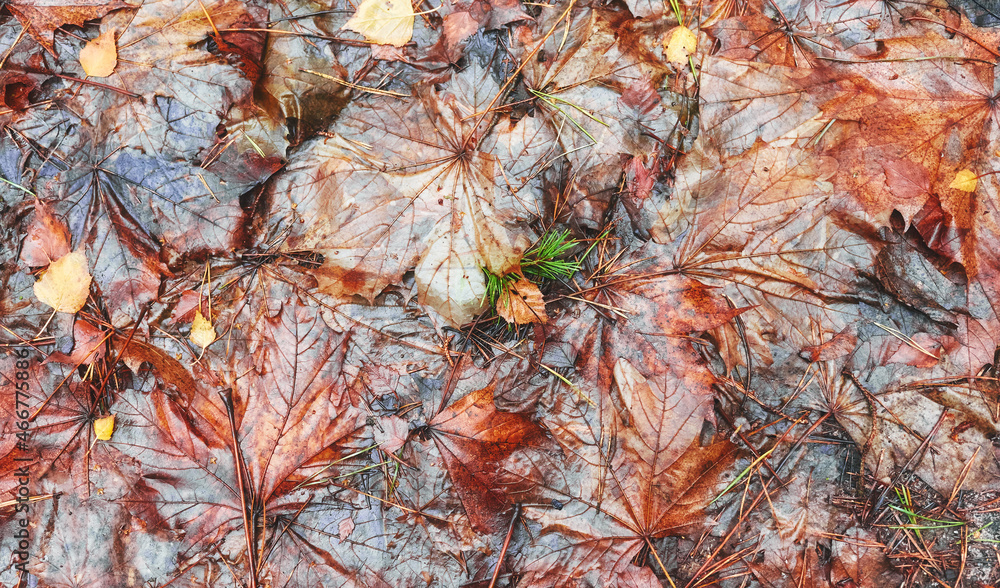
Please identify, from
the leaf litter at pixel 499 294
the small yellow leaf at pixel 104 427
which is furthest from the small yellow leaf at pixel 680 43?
the small yellow leaf at pixel 104 427

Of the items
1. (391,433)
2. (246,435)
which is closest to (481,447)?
(391,433)

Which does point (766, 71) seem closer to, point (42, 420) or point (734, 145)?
point (734, 145)

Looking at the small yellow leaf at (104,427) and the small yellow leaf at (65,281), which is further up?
the small yellow leaf at (65,281)

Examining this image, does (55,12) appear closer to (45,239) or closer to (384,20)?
(45,239)

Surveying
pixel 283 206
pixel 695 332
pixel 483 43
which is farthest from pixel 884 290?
pixel 283 206

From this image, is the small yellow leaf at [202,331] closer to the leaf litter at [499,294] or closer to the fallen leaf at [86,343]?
the leaf litter at [499,294]

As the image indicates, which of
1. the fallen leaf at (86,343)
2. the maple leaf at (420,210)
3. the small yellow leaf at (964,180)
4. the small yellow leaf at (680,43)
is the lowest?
the small yellow leaf at (964,180)
